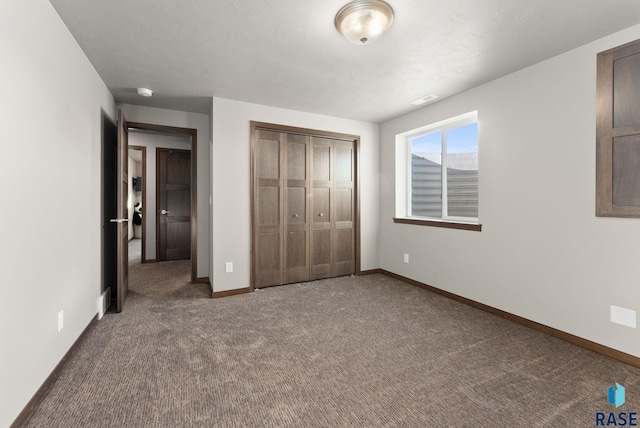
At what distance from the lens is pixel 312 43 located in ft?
7.79

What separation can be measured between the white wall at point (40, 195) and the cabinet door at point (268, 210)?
1.81 m

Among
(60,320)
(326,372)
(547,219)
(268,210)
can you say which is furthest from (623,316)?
(60,320)

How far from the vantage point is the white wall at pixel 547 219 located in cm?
229

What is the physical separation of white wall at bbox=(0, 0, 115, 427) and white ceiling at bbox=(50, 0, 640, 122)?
0.39 meters

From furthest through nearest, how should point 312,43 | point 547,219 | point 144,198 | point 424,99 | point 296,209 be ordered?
point 144,198 < point 296,209 < point 424,99 < point 547,219 < point 312,43

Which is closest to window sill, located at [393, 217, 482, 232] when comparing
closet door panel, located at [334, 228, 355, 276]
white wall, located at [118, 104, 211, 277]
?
closet door panel, located at [334, 228, 355, 276]

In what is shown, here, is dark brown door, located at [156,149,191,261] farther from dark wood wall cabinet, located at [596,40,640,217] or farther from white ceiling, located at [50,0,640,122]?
dark wood wall cabinet, located at [596,40,640,217]

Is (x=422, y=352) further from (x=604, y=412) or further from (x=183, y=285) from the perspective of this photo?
(x=183, y=285)

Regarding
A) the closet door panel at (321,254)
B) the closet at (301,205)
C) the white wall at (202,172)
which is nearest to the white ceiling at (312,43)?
the white wall at (202,172)

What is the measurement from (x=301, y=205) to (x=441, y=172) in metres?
1.95

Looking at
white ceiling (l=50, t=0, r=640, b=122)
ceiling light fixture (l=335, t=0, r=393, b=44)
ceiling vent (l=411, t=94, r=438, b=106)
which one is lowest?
ceiling light fixture (l=335, t=0, r=393, b=44)

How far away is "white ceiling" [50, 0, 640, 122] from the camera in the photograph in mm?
1951

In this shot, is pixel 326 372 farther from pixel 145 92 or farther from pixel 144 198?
pixel 144 198

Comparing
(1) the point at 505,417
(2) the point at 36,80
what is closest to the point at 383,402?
(1) the point at 505,417
